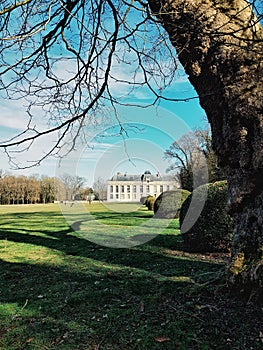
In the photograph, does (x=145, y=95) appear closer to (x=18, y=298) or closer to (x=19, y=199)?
(x=18, y=298)

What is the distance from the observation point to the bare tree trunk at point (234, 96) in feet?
9.96

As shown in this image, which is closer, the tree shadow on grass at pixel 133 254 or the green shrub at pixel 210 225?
the tree shadow on grass at pixel 133 254

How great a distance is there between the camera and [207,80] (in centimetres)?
343

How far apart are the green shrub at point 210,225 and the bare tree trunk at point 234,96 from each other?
10.4 ft

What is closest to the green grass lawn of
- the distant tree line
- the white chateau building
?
the white chateau building

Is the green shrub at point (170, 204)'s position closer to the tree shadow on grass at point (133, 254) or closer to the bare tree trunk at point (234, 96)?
the tree shadow on grass at point (133, 254)

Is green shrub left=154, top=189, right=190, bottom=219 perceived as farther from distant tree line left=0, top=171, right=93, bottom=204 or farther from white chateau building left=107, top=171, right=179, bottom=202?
distant tree line left=0, top=171, right=93, bottom=204

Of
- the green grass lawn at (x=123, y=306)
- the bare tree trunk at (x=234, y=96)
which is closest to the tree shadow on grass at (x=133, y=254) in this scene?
the green grass lawn at (x=123, y=306)

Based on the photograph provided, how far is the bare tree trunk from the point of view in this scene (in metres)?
3.04

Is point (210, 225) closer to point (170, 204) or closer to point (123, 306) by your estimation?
point (123, 306)

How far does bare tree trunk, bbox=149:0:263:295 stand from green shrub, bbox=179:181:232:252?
125 inches

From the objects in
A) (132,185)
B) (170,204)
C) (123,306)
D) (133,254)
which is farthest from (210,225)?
(132,185)

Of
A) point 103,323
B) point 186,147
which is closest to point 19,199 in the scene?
point 186,147

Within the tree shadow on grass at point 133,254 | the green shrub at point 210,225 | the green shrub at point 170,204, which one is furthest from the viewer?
the green shrub at point 170,204
